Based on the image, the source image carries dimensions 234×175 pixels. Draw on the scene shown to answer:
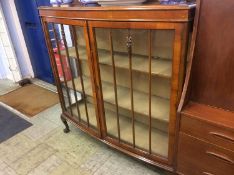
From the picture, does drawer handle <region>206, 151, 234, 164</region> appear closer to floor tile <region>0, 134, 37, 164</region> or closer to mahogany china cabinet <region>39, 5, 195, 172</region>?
mahogany china cabinet <region>39, 5, 195, 172</region>

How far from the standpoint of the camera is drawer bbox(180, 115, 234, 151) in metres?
1.00

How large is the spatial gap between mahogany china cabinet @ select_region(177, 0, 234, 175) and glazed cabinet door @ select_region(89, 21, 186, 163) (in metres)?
0.10

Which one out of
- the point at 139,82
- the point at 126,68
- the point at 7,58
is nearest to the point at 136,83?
the point at 139,82

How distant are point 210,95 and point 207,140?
0.78 feet

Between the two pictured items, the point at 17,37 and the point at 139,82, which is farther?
the point at 17,37

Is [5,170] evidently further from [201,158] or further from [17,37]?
[17,37]

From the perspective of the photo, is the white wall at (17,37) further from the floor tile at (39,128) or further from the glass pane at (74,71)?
the glass pane at (74,71)

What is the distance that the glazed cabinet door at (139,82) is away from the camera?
1.13 m

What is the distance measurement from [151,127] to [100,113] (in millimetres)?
421

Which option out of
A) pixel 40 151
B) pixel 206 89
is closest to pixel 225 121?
pixel 206 89

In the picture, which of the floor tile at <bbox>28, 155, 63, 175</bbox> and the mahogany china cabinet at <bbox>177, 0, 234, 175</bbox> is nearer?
the mahogany china cabinet at <bbox>177, 0, 234, 175</bbox>

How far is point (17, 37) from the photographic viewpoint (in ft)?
10.1

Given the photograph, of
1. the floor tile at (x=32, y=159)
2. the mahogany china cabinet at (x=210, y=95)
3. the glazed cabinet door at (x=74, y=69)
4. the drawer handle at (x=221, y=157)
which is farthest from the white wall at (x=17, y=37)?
the drawer handle at (x=221, y=157)

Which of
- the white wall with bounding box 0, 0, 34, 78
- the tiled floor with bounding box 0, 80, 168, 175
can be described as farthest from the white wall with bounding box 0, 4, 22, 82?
the tiled floor with bounding box 0, 80, 168, 175
